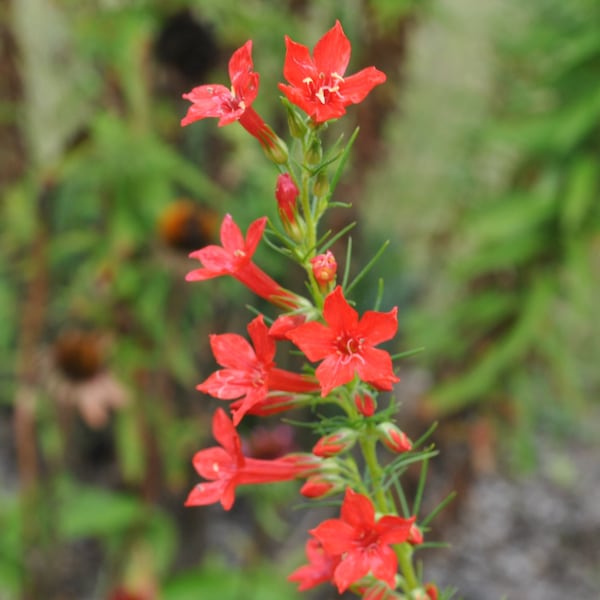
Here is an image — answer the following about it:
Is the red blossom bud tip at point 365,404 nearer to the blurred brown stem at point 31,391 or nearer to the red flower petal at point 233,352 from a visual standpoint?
the red flower petal at point 233,352

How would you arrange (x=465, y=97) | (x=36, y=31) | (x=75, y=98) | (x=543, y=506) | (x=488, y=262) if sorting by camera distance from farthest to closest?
1. (x=36, y=31)
2. (x=465, y=97)
3. (x=543, y=506)
4. (x=75, y=98)
5. (x=488, y=262)

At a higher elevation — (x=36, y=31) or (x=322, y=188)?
(x=322, y=188)

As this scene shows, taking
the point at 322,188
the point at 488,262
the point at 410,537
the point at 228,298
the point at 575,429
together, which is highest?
the point at 322,188

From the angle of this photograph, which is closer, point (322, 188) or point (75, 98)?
point (322, 188)

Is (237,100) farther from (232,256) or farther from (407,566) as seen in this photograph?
(407,566)

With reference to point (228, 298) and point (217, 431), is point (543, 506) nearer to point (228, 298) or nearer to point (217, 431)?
point (228, 298)

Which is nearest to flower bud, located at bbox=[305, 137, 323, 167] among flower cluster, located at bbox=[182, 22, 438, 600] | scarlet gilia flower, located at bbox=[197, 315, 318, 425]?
flower cluster, located at bbox=[182, 22, 438, 600]

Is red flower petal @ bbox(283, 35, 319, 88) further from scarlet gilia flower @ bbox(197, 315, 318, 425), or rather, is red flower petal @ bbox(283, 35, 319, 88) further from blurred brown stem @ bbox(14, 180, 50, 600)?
blurred brown stem @ bbox(14, 180, 50, 600)

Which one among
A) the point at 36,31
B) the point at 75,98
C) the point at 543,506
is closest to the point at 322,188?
the point at 75,98
